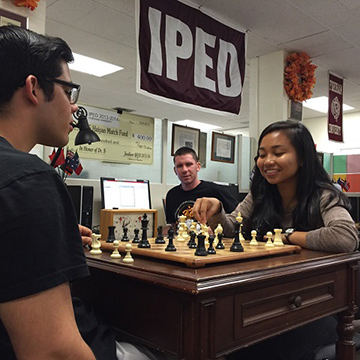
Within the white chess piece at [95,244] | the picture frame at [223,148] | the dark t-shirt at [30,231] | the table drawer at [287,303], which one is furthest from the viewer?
the picture frame at [223,148]

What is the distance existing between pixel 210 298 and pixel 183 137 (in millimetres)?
3137

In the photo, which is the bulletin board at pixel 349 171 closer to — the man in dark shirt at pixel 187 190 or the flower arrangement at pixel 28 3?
the man in dark shirt at pixel 187 190

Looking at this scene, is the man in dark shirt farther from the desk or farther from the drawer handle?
the drawer handle

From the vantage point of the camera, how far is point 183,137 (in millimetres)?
3947

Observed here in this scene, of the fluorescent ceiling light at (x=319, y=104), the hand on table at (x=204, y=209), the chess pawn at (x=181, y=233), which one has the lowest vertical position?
the chess pawn at (x=181, y=233)

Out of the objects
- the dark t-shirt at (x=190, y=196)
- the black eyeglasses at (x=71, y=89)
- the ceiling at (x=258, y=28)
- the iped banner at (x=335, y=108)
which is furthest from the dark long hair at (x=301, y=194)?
the iped banner at (x=335, y=108)

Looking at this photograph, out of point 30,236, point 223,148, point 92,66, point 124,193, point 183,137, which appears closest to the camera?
point 30,236

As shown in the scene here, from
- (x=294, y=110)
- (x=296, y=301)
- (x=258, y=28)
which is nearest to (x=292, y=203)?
(x=296, y=301)

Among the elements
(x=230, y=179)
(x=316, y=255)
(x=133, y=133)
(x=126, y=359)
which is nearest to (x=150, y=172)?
(x=133, y=133)

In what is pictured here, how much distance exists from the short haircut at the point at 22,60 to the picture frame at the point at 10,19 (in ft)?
6.12

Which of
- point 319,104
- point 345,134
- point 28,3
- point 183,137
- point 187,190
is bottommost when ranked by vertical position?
point 187,190

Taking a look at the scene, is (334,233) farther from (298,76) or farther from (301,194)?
(298,76)

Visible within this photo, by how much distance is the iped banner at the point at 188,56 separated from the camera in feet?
10.6

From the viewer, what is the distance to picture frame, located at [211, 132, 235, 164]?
4359mm
